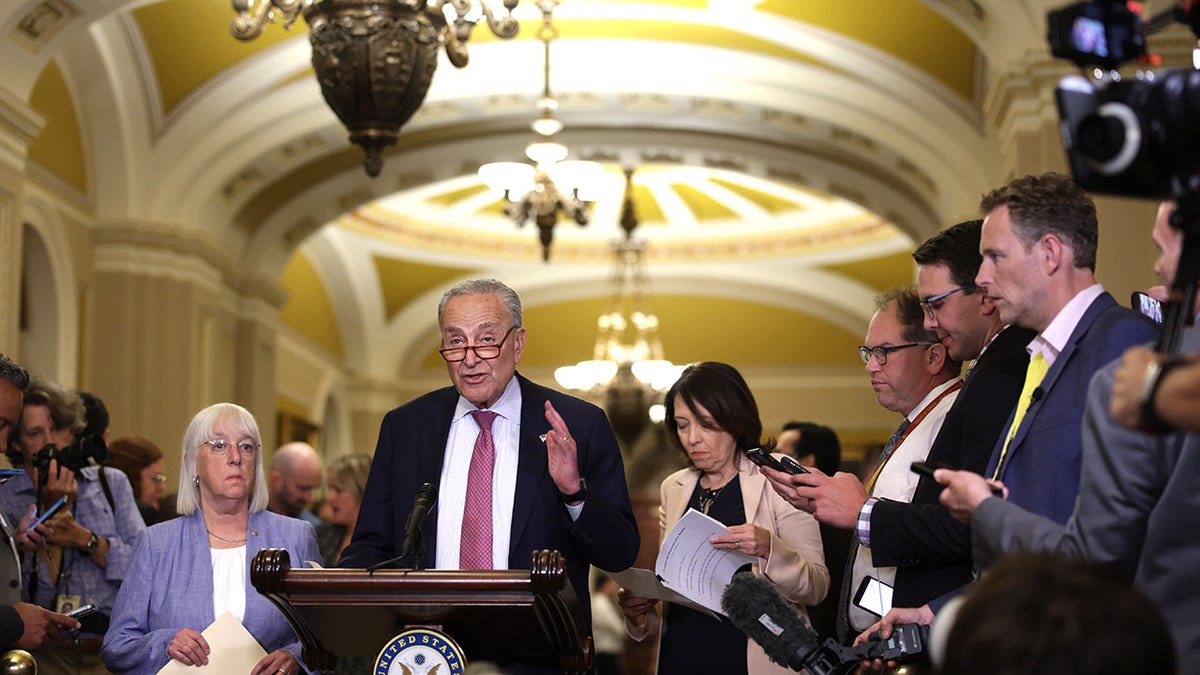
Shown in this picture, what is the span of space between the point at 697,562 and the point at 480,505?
59 centimetres

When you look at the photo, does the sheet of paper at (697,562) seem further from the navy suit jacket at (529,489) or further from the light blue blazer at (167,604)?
the light blue blazer at (167,604)

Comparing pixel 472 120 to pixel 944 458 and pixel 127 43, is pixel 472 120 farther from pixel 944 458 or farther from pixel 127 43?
pixel 944 458

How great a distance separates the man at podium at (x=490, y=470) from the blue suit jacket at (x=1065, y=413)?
92 cm

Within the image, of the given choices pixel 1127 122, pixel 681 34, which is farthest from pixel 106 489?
pixel 681 34

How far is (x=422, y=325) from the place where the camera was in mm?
18688

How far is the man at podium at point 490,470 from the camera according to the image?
10.3 feet

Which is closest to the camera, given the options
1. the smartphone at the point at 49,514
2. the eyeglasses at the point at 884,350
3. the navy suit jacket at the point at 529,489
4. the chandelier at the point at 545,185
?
the navy suit jacket at the point at 529,489

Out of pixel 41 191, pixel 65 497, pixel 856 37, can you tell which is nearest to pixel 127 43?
pixel 41 191

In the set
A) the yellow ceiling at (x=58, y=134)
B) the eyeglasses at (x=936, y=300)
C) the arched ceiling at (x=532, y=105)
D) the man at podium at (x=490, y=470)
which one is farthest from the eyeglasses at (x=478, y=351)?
the yellow ceiling at (x=58, y=134)

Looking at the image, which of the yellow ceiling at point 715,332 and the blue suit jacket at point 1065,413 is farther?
the yellow ceiling at point 715,332

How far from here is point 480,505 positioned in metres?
3.17

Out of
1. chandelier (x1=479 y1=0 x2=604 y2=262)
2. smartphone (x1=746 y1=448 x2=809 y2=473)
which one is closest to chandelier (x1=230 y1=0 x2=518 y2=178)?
chandelier (x1=479 y1=0 x2=604 y2=262)

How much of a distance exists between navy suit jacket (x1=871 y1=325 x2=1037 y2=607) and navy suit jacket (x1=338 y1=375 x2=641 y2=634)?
57cm

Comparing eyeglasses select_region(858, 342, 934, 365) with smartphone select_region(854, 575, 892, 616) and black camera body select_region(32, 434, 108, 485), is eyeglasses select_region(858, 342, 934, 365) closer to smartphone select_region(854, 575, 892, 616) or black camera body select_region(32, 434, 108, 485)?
smartphone select_region(854, 575, 892, 616)
